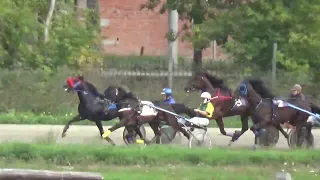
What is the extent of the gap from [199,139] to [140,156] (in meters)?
2.99

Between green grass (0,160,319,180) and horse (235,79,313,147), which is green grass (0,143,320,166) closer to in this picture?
green grass (0,160,319,180)

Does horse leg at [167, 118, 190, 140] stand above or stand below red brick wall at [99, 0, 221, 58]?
below

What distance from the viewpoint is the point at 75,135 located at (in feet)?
66.2

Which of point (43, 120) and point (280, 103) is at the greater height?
point (280, 103)

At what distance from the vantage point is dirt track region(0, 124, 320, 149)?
61.2 feet

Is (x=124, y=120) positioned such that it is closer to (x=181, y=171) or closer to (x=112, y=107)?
(x=112, y=107)

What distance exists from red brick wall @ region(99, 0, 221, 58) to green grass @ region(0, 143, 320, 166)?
114 ft

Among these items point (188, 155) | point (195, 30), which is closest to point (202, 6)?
point (195, 30)

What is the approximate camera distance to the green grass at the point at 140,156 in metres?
14.6

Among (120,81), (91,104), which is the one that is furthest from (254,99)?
(120,81)

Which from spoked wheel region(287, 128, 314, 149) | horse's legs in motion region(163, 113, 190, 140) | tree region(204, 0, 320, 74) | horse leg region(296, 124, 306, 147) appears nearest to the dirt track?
spoked wheel region(287, 128, 314, 149)

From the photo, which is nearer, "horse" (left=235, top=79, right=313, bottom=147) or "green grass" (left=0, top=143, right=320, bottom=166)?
"green grass" (left=0, top=143, right=320, bottom=166)

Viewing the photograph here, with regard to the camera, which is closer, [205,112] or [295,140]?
[205,112]

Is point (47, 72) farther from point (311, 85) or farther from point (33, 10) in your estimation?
point (311, 85)
